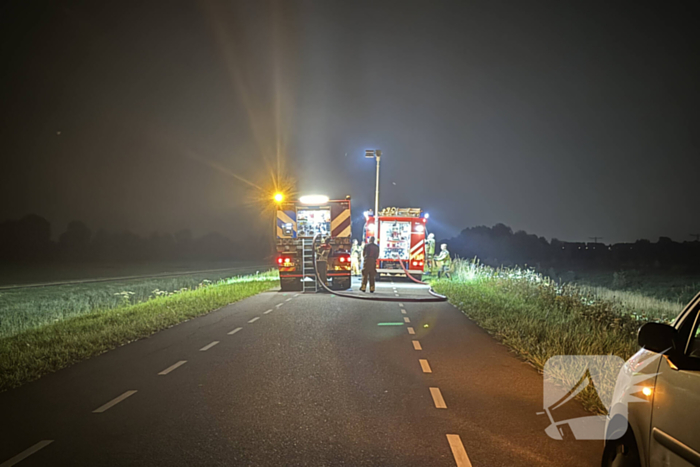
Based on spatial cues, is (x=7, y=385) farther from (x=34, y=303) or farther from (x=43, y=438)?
(x=34, y=303)

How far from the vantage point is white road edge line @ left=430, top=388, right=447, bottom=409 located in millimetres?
6461

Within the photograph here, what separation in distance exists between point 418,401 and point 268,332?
581cm

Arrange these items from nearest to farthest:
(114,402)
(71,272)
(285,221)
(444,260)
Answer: (114,402) → (285,221) → (444,260) → (71,272)

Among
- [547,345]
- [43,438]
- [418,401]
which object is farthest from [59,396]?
[547,345]

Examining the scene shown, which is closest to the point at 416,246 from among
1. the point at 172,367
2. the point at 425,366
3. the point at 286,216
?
the point at 286,216

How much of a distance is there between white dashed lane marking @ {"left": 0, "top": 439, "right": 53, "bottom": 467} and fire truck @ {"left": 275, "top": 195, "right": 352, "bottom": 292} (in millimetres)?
16965

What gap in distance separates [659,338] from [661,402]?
35 centimetres

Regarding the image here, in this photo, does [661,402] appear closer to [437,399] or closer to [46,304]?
[437,399]

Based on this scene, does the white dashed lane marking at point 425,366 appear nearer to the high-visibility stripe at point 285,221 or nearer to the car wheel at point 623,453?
the car wheel at point 623,453

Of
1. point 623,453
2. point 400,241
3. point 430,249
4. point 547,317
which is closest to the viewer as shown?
point 623,453

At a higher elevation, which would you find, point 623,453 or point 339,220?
point 339,220

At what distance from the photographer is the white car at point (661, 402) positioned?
2821 millimetres

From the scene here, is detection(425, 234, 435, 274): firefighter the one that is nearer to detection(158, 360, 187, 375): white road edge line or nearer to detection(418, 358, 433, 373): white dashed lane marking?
detection(418, 358, 433, 373): white dashed lane marking

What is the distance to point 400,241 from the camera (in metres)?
29.8
